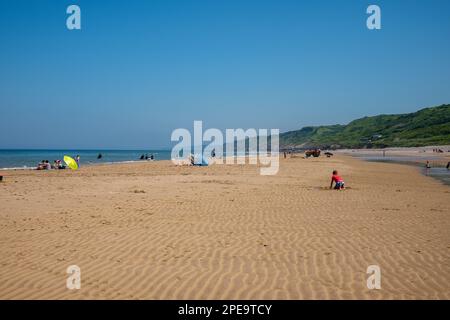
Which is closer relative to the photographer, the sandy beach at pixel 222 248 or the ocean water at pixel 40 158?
the sandy beach at pixel 222 248

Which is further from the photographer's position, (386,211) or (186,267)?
(386,211)

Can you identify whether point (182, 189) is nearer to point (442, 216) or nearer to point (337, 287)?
point (442, 216)

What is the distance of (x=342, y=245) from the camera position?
851 cm

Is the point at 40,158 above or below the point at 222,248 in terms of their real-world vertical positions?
above

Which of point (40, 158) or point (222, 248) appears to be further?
point (40, 158)

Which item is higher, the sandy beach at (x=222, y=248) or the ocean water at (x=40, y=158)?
the ocean water at (x=40, y=158)

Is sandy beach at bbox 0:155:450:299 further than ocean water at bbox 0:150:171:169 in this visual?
No

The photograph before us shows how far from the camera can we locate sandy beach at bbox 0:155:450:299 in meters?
5.97

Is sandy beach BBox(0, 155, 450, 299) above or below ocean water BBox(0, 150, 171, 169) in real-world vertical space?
below

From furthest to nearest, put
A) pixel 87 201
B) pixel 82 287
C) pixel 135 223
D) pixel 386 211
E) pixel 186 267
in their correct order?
1. pixel 87 201
2. pixel 386 211
3. pixel 135 223
4. pixel 186 267
5. pixel 82 287

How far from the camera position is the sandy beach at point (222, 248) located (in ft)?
19.6

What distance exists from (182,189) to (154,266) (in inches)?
490

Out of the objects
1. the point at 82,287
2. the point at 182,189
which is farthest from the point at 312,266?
the point at 182,189

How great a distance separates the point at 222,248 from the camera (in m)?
8.23
